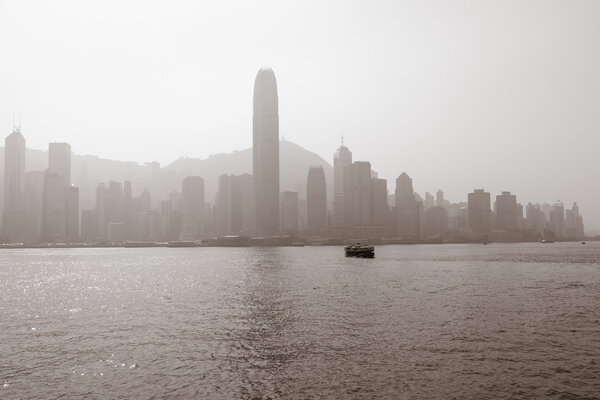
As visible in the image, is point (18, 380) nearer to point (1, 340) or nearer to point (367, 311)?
point (1, 340)

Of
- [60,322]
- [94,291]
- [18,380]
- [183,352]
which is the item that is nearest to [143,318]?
[60,322]

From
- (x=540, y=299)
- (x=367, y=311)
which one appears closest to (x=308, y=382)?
(x=367, y=311)

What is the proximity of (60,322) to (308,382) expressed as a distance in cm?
3958

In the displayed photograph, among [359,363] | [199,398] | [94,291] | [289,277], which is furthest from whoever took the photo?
[289,277]

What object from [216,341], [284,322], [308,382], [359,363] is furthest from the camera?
[284,322]

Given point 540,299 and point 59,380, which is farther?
point 540,299

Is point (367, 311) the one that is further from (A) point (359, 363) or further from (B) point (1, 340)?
(B) point (1, 340)

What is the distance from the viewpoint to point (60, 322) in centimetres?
5969

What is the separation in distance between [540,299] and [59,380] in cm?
6903

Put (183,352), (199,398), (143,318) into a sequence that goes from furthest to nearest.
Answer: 1. (143,318)
2. (183,352)
3. (199,398)

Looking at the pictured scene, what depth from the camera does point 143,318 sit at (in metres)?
62.1

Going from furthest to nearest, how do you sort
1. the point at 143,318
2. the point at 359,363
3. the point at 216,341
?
the point at 143,318
the point at 216,341
the point at 359,363

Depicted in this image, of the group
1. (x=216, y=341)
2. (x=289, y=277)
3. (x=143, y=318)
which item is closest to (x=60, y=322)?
(x=143, y=318)

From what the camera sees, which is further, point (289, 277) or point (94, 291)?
point (289, 277)
